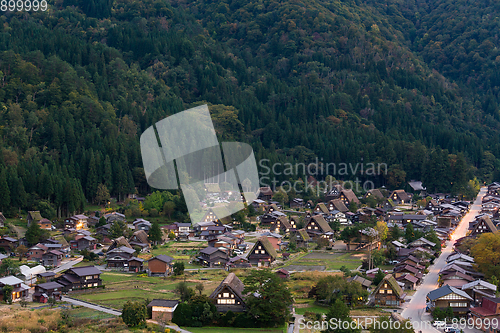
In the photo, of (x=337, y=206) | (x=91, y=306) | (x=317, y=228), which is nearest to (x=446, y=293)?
(x=91, y=306)

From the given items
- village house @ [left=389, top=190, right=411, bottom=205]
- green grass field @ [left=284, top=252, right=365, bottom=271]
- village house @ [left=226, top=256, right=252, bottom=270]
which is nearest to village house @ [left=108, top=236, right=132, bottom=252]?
village house @ [left=226, top=256, right=252, bottom=270]

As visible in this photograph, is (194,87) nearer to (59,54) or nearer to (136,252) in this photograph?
(59,54)

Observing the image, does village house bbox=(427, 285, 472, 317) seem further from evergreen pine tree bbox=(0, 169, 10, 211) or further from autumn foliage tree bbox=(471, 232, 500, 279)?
evergreen pine tree bbox=(0, 169, 10, 211)

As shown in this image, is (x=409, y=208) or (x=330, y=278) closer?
(x=330, y=278)

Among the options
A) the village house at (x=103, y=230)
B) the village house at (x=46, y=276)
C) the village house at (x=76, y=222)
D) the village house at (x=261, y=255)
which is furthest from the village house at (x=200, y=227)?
the village house at (x=46, y=276)

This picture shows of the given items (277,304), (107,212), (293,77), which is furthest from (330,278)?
(293,77)

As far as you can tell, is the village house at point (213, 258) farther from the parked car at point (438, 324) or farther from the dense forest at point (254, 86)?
the dense forest at point (254, 86)
